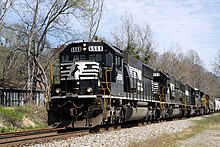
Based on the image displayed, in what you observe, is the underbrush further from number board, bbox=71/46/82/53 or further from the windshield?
number board, bbox=71/46/82/53

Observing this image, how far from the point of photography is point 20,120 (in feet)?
64.8

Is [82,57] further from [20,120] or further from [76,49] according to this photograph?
[20,120]

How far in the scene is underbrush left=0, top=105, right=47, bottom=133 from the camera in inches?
729

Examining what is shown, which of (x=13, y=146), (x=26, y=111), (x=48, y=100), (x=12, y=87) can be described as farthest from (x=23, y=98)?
(x=13, y=146)

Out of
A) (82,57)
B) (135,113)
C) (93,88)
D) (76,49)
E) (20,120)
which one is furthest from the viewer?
(20,120)

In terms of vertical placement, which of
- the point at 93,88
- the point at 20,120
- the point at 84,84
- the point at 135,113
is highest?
the point at 84,84

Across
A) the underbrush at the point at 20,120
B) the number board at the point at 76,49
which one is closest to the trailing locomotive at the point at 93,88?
the number board at the point at 76,49

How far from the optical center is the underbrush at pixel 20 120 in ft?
60.7

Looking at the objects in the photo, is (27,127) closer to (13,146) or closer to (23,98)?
(13,146)

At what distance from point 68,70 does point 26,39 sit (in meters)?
19.5

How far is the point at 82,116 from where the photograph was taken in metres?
14.4

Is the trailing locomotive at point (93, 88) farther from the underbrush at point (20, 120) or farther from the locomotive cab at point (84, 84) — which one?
the underbrush at point (20, 120)

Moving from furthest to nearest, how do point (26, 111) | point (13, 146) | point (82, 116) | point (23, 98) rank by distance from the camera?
point (23, 98) < point (26, 111) < point (82, 116) < point (13, 146)

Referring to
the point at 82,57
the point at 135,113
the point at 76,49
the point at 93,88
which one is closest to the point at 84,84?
the point at 93,88
